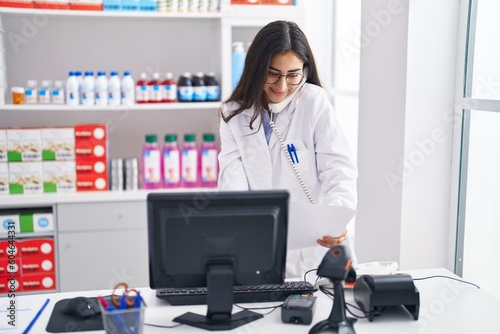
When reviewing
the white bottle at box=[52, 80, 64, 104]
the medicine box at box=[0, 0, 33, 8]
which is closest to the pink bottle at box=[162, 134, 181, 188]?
the white bottle at box=[52, 80, 64, 104]

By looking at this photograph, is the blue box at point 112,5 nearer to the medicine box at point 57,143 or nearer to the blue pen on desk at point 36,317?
the medicine box at point 57,143

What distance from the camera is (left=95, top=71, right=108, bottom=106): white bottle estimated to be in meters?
3.28

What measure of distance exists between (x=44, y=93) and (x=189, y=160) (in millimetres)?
885

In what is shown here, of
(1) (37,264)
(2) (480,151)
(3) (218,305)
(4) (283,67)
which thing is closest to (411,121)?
(2) (480,151)

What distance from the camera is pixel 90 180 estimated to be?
10.9ft

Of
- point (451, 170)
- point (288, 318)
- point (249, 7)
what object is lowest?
point (288, 318)

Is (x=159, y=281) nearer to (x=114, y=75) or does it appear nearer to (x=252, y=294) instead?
(x=252, y=294)

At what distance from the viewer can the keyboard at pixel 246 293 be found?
1.75 meters

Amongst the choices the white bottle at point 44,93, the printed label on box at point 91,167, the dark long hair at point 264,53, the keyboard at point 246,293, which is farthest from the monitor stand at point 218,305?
the white bottle at point 44,93

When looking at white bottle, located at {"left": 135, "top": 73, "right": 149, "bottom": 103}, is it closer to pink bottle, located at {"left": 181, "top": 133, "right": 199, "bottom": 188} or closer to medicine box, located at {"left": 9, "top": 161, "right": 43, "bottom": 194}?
pink bottle, located at {"left": 181, "top": 133, "right": 199, "bottom": 188}

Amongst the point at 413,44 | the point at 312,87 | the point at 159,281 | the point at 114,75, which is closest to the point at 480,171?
the point at 413,44

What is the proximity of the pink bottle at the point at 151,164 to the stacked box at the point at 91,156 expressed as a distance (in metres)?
0.22

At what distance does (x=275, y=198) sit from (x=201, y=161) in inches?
76.9

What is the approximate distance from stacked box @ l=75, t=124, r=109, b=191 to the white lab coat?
4.01 ft
